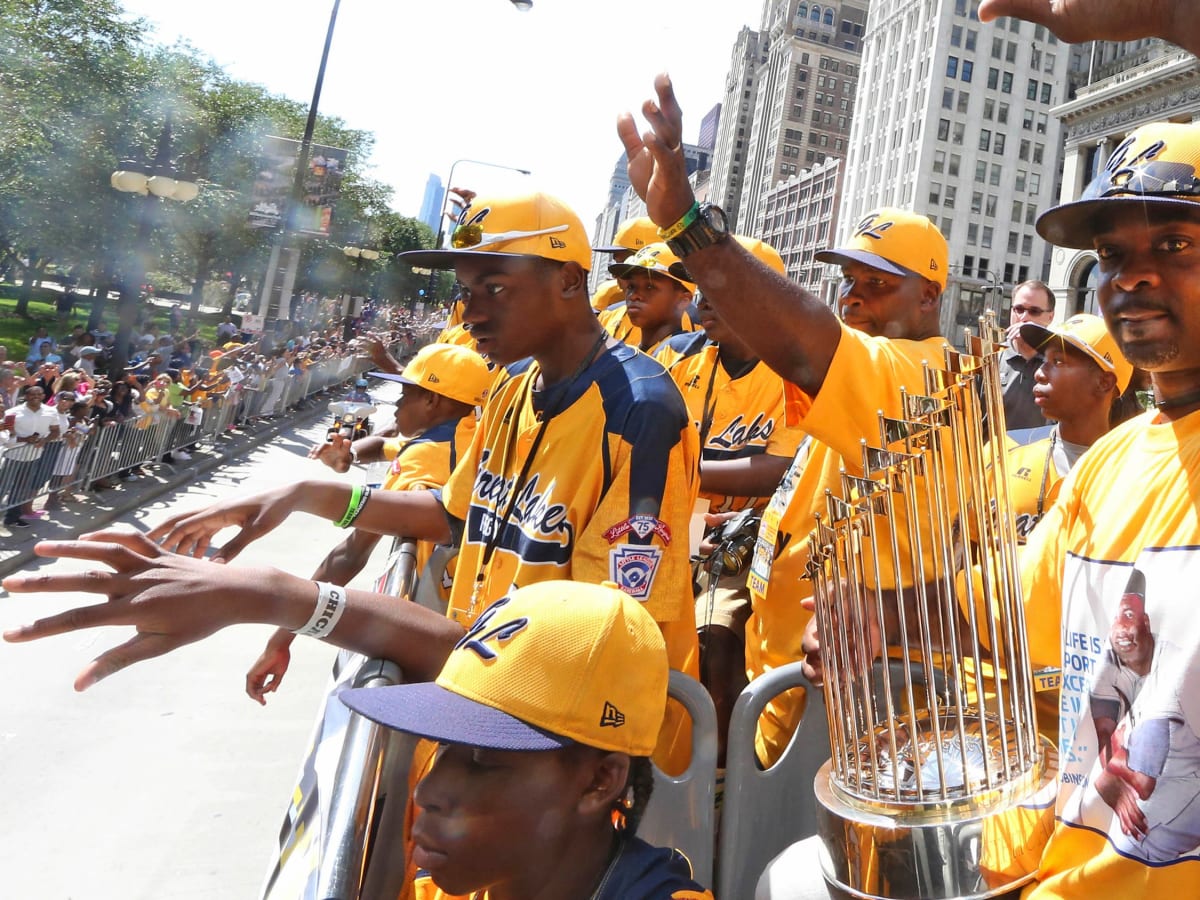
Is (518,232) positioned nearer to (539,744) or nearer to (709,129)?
(539,744)

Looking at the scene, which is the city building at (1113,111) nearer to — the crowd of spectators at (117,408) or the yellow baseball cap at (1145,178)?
the crowd of spectators at (117,408)

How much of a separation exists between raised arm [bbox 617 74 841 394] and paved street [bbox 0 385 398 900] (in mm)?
3894

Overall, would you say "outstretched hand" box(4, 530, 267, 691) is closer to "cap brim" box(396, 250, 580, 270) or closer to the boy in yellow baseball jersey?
"cap brim" box(396, 250, 580, 270)

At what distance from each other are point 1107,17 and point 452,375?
168 inches

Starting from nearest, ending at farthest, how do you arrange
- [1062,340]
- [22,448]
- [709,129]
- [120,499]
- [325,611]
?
[325,611], [1062,340], [22,448], [120,499], [709,129]

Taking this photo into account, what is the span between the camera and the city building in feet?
186

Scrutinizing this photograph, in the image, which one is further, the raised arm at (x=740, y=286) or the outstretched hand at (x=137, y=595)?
the raised arm at (x=740, y=286)

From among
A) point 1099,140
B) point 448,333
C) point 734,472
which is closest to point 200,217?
point 448,333

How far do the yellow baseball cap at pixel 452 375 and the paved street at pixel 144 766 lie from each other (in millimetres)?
2470

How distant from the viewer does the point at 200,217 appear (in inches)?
1578

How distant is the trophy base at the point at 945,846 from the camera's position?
1615 mm

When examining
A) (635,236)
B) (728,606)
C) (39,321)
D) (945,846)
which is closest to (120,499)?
(635,236)

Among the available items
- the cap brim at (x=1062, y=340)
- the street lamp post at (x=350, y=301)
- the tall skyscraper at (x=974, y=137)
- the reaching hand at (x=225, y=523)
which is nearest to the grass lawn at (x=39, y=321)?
the street lamp post at (x=350, y=301)

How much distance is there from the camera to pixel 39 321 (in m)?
42.0
